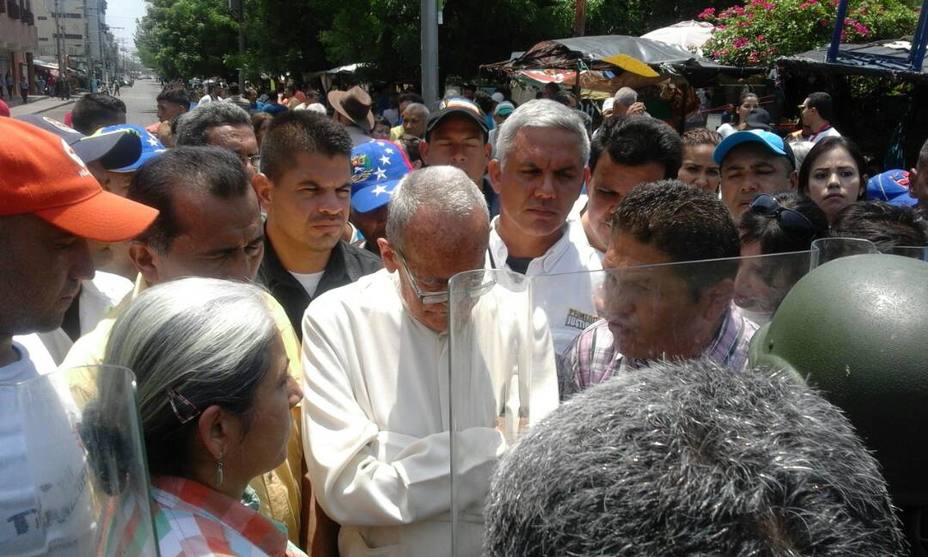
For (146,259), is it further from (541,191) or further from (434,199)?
(541,191)

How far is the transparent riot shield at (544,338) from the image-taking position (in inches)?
53.1

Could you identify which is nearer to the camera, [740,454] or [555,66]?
[740,454]

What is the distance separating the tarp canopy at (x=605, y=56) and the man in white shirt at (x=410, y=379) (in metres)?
9.67

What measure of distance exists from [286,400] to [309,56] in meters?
29.2

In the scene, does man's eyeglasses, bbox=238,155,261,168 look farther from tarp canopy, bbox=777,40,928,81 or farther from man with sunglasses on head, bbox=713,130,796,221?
tarp canopy, bbox=777,40,928,81

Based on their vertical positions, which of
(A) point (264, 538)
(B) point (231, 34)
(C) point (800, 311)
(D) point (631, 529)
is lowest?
(A) point (264, 538)

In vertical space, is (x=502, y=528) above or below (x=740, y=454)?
below

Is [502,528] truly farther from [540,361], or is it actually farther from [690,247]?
[690,247]

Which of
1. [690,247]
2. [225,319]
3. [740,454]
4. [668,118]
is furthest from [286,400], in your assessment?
[668,118]

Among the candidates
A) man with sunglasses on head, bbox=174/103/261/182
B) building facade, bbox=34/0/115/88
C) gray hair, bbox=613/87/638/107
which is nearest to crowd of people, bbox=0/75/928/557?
man with sunglasses on head, bbox=174/103/261/182

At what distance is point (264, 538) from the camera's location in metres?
1.58

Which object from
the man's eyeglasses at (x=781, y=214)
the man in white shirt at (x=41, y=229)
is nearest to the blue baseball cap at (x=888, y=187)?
the man's eyeglasses at (x=781, y=214)

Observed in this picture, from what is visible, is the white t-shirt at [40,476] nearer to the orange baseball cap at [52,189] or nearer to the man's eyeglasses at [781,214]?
the orange baseball cap at [52,189]

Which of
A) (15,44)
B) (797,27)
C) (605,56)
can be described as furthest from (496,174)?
(15,44)
